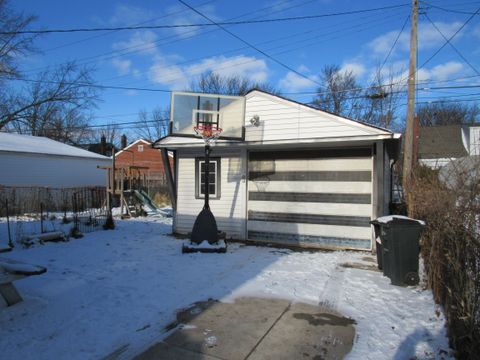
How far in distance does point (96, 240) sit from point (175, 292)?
4969 millimetres

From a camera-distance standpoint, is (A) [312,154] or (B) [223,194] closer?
(A) [312,154]

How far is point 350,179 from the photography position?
8266 millimetres

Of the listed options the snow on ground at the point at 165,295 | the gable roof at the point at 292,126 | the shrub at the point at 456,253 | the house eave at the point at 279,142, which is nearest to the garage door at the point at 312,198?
the house eave at the point at 279,142

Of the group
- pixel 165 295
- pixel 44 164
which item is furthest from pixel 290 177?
pixel 44 164

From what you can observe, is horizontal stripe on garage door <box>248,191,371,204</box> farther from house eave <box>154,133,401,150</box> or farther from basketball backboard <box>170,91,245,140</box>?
basketball backboard <box>170,91,245,140</box>

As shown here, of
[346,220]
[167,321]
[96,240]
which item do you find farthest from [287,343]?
[96,240]

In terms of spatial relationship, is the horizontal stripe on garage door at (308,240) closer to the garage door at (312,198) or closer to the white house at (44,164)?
the garage door at (312,198)

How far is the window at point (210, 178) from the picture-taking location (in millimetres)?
9711

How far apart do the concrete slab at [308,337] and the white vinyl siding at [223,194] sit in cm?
502

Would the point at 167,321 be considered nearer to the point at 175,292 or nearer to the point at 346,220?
the point at 175,292

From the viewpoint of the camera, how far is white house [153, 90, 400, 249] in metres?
8.08

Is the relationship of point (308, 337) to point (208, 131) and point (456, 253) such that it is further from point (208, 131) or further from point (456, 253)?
point (208, 131)

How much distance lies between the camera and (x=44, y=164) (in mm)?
20484

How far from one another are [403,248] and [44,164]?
67.6 feet
